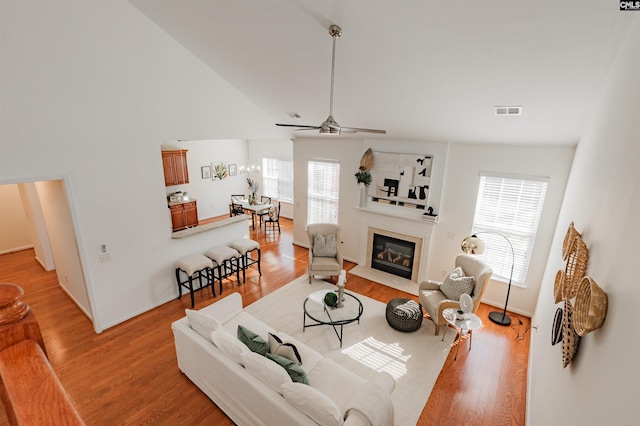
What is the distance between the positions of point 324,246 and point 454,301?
106 inches

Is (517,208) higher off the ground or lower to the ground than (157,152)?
lower

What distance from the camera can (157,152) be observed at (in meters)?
4.82

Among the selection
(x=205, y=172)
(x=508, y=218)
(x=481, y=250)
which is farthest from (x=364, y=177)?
(x=205, y=172)

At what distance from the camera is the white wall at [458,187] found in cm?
481

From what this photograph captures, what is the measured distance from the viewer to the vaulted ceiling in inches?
98.3

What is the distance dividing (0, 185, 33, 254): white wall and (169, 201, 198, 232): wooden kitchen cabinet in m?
3.09

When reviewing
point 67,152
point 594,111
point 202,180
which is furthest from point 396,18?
point 202,180

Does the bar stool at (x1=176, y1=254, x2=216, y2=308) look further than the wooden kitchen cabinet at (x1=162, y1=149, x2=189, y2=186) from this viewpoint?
No

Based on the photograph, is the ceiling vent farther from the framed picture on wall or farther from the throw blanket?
the framed picture on wall

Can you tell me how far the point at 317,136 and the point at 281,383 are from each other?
5.62 meters

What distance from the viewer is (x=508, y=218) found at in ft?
17.3

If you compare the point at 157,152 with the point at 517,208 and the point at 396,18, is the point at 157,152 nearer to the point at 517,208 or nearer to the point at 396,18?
the point at 396,18

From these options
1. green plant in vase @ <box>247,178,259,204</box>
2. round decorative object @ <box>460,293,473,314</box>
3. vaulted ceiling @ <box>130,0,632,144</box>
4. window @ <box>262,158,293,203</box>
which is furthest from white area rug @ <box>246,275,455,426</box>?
window @ <box>262,158,293,203</box>

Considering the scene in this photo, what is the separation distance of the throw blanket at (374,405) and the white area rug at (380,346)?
91 cm
